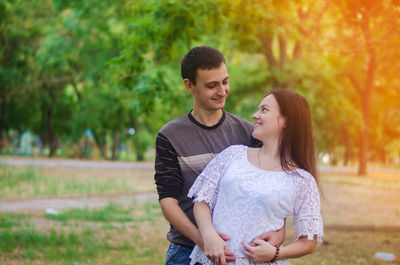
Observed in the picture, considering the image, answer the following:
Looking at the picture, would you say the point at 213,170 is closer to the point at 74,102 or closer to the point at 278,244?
the point at 278,244

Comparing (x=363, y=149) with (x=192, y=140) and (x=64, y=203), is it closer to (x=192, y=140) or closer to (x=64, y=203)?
(x=64, y=203)

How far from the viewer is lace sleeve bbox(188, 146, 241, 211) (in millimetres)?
2785

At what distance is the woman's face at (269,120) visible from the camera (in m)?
2.81

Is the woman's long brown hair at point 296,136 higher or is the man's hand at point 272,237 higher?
the woman's long brown hair at point 296,136

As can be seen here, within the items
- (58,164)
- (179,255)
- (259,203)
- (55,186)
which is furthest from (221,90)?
(58,164)

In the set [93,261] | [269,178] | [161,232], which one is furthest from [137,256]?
[269,178]

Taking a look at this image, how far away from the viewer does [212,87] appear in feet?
10.2

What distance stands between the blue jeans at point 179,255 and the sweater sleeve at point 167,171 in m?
0.33

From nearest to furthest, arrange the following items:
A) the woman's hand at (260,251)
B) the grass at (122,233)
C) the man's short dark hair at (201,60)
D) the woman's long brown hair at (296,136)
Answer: the woman's hand at (260,251) < the woman's long brown hair at (296,136) < the man's short dark hair at (201,60) < the grass at (122,233)

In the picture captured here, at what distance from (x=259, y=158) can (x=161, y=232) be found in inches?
292

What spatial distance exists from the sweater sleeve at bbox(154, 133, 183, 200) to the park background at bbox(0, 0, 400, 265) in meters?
4.11

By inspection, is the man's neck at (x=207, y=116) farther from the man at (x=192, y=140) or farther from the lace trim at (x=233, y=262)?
the lace trim at (x=233, y=262)

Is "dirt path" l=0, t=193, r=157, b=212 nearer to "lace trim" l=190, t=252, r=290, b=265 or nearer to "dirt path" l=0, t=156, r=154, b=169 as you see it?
"lace trim" l=190, t=252, r=290, b=265

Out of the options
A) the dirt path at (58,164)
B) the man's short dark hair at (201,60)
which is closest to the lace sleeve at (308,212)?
the man's short dark hair at (201,60)
